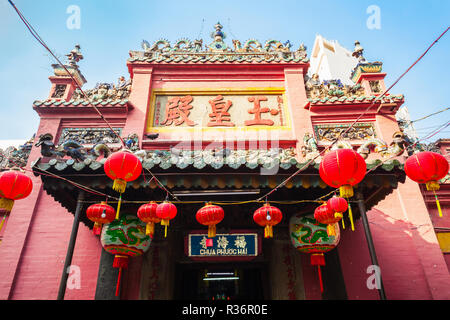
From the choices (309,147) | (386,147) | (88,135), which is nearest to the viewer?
(386,147)

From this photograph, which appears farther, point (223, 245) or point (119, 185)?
point (223, 245)

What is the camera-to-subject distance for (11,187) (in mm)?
4340

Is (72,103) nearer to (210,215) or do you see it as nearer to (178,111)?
(178,111)

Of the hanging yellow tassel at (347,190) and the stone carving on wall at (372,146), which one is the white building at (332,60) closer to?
the stone carving on wall at (372,146)

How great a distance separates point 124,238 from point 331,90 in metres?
7.00

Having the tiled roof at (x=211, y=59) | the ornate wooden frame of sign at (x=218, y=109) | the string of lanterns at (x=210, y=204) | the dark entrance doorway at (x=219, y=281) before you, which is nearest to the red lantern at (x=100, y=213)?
the string of lanterns at (x=210, y=204)

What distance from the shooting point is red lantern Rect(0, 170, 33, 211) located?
14.1ft

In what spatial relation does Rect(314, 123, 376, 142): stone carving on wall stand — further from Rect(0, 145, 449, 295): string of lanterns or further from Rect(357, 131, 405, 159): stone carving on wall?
Rect(0, 145, 449, 295): string of lanterns

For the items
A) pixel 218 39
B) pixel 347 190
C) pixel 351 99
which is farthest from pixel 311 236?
pixel 218 39

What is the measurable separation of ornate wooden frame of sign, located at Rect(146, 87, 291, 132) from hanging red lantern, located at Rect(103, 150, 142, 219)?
13.3 ft

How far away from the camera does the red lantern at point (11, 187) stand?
4305 millimetres

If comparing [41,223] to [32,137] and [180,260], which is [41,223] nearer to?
[32,137]

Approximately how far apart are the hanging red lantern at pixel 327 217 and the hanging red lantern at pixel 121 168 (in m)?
3.19

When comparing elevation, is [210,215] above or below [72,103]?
below
